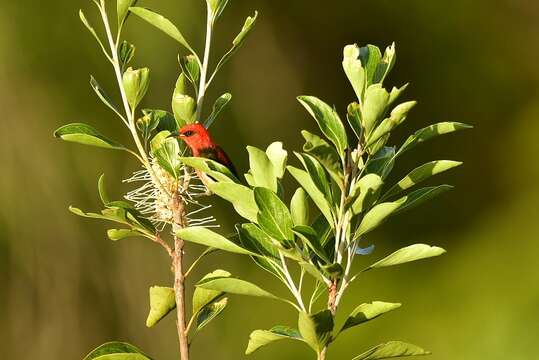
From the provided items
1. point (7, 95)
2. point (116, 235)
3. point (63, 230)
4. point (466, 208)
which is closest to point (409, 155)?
point (466, 208)

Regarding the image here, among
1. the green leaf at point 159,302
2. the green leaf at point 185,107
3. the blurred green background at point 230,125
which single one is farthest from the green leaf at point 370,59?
the blurred green background at point 230,125

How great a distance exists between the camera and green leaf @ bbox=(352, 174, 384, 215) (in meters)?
0.60

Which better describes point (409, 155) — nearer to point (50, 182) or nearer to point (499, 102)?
point (499, 102)

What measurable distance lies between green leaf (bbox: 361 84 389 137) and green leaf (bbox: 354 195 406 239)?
0.19ft

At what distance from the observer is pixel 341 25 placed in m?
2.65

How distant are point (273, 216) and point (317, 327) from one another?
0.08 metres

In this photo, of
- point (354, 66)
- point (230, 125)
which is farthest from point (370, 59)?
point (230, 125)

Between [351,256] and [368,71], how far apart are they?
135 millimetres

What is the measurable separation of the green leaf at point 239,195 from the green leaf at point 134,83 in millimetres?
130

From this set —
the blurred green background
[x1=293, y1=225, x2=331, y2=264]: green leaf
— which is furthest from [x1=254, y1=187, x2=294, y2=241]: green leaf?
the blurred green background

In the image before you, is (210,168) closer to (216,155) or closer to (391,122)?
(391,122)

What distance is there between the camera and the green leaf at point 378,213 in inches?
23.6

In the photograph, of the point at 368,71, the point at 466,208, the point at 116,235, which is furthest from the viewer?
the point at 466,208

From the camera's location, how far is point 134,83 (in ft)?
2.27
